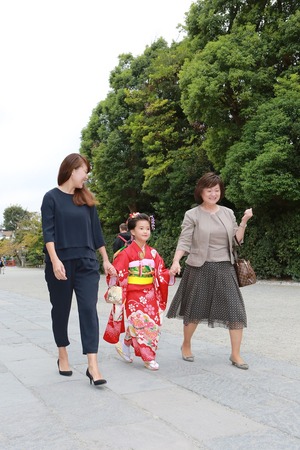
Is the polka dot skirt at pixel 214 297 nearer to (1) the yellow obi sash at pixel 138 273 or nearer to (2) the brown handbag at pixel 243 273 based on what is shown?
(2) the brown handbag at pixel 243 273

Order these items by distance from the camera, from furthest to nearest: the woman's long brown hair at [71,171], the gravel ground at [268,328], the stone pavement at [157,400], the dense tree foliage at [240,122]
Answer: the dense tree foliage at [240,122] → the gravel ground at [268,328] → the woman's long brown hair at [71,171] → the stone pavement at [157,400]

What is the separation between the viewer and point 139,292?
4.40 m

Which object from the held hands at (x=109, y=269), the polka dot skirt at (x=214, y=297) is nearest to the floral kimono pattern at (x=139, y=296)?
the held hands at (x=109, y=269)

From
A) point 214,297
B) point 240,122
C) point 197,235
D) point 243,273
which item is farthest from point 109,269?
point 240,122

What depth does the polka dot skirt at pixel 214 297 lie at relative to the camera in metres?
4.28

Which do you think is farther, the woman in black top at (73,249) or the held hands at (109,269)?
the held hands at (109,269)

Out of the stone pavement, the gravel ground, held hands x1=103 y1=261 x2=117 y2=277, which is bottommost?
the gravel ground

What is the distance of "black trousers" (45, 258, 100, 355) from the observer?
148 inches

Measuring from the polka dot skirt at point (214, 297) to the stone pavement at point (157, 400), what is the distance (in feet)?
1.30

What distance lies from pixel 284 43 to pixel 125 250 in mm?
12225

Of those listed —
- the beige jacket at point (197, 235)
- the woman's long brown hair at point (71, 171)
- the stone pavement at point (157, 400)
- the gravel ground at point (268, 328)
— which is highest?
the woman's long brown hair at point (71, 171)

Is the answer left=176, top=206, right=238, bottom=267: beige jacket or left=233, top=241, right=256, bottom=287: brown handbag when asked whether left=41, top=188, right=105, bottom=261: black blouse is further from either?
left=233, top=241, right=256, bottom=287: brown handbag

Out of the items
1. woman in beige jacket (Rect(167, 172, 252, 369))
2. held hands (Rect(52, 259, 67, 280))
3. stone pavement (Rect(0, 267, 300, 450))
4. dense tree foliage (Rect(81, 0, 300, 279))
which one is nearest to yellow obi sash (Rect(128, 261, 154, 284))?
woman in beige jacket (Rect(167, 172, 252, 369))

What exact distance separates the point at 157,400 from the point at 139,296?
1229mm
